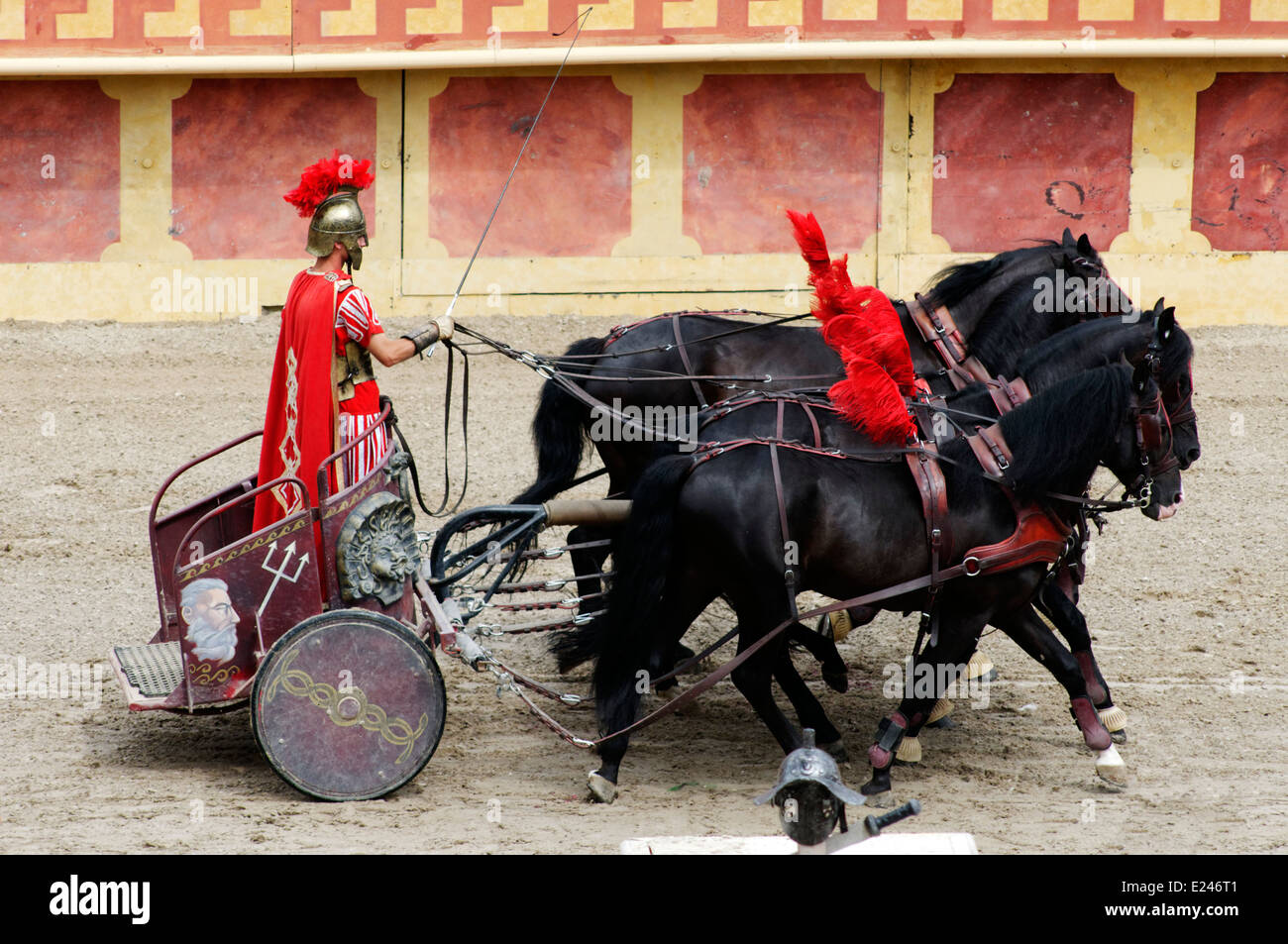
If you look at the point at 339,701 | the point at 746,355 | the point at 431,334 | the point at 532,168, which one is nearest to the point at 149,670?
the point at 339,701

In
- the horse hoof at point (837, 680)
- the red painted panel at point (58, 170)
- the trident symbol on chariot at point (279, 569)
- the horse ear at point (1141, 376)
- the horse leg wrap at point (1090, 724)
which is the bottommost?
the horse hoof at point (837, 680)

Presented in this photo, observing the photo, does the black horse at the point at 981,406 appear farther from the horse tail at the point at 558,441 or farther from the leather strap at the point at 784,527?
the horse tail at the point at 558,441

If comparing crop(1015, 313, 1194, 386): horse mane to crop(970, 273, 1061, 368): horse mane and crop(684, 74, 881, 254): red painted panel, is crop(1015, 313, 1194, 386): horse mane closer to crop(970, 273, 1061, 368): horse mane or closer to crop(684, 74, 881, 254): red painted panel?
crop(970, 273, 1061, 368): horse mane

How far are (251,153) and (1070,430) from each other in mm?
9012

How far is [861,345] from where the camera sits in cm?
570

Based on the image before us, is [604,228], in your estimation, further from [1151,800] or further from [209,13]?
[1151,800]

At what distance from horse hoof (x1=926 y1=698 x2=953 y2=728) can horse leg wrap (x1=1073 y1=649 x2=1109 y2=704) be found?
583 mm

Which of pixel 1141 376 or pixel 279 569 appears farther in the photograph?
pixel 1141 376

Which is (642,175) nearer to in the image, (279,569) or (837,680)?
(837,680)

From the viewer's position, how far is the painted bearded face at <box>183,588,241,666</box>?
5.25 metres

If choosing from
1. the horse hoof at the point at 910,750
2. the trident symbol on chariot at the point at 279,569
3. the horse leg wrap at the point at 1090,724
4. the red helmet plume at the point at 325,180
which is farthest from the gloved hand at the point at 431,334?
the horse leg wrap at the point at 1090,724

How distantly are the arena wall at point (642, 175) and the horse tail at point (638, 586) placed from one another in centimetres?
712

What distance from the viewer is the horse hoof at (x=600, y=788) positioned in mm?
5609
